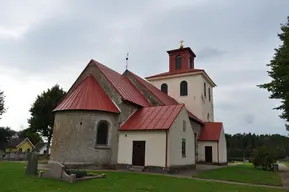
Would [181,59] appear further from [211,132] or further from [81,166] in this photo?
[81,166]

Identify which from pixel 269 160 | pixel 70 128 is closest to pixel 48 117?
pixel 70 128

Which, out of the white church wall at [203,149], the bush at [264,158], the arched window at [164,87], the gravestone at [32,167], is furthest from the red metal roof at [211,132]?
the gravestone at [32,167]

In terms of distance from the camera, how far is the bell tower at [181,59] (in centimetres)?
3534

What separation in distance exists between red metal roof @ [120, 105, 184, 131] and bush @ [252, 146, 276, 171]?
10357 mm

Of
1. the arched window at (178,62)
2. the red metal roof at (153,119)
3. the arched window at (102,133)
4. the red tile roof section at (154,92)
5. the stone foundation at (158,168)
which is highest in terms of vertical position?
the arched window at (178,62)

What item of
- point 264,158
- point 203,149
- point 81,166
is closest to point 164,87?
point 203,149

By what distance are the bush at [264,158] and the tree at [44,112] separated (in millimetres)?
27631

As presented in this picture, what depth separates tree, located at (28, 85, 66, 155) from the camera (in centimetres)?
3619

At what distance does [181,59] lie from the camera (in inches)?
1409

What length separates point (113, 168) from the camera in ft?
61.0

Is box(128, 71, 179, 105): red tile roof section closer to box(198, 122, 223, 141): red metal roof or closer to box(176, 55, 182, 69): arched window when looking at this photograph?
box(198, 122, 223, 141): red metal roof

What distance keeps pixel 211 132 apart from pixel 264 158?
7746 millimetres

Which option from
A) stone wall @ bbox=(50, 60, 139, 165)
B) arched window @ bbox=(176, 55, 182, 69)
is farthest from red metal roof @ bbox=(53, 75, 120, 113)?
arched window @ bbox=(176, 55, 182, 69)

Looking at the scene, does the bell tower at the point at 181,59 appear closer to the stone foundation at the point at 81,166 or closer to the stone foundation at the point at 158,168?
the stone foundation at the point at 158,168
